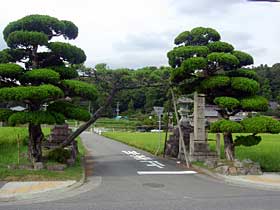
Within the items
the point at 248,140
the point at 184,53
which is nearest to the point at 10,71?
the point at 184,53

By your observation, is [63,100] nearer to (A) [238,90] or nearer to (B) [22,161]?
(B) [22,161]

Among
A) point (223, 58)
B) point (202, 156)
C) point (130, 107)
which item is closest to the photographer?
point (223, 58)

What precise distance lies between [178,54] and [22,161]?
25.0 ft

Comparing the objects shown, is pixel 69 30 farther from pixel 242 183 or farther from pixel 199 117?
pixel 242 183

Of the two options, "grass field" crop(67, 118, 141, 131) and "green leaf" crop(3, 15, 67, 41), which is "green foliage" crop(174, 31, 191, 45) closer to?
"green leaf" crop(3, 15, 67, 41)

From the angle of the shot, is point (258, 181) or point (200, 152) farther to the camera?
point (200, 152)

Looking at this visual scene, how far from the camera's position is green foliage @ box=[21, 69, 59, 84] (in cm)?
1297

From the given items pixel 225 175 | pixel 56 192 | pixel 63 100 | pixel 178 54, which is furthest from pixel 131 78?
pixel 56 192

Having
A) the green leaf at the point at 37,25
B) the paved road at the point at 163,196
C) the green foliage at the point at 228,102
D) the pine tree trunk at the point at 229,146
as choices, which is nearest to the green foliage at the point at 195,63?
the green foliage at the point at 228,102

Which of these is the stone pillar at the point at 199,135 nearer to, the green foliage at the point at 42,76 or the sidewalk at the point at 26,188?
the green foliage at the point at 42,76

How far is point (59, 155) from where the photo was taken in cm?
1448

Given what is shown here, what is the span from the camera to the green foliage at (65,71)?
14211 millimetres

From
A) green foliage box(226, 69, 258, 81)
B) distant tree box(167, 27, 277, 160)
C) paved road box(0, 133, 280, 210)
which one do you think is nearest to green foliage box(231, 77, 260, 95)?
distant tree box(167, 27, 277, 160)

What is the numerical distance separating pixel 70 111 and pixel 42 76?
1.70 m
